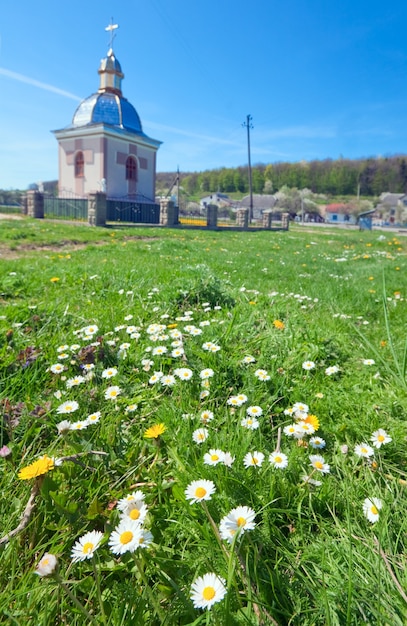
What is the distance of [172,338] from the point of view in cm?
250

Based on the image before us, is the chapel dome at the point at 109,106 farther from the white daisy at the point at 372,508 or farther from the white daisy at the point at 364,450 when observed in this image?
the white daisy at the point at 372,508

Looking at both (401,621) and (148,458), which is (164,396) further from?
(401,621)

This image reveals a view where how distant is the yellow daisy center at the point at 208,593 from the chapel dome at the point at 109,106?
104ft

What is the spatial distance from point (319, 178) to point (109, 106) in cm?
12319

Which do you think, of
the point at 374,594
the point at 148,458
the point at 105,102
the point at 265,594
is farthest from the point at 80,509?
the point at 105,102

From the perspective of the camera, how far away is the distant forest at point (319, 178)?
12662 centimetres

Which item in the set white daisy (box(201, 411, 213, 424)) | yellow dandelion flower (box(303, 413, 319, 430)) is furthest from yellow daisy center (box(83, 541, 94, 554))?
yellow dandelion flower (box(303, 413, 319, 430))

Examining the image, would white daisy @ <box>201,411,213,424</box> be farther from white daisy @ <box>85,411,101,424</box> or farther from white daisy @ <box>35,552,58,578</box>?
white daisy @ <box>35,552,58,578</box>

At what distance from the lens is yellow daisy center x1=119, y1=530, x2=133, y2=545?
90cm

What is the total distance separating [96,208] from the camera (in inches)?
706

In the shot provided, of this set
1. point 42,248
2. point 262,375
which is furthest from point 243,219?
point 262,375

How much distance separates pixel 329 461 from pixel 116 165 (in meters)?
31.0

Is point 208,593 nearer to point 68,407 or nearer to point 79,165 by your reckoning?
point 68,407

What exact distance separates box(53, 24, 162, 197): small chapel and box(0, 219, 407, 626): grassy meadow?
27785 millimetres
